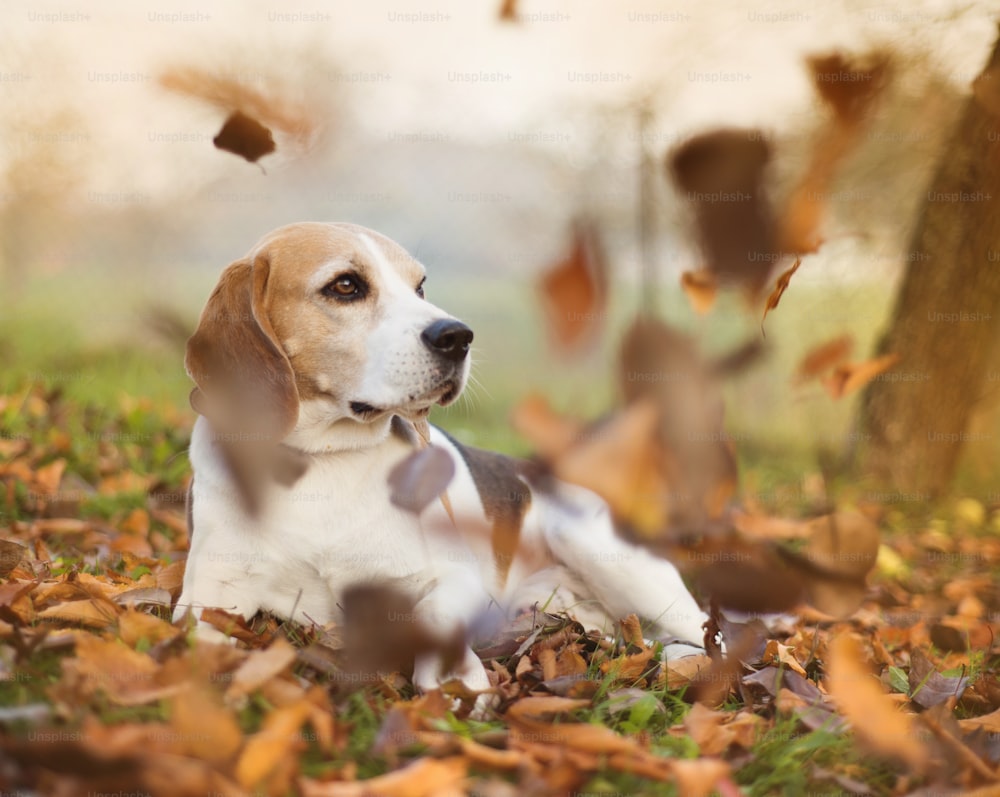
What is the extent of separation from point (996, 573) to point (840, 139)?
539cm

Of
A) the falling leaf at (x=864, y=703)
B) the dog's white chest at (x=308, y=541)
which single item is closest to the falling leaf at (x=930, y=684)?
the falling leaf at (x=864, y=703)

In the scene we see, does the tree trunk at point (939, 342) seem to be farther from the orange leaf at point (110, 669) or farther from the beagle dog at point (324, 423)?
the orange leaf at point (110, 669)

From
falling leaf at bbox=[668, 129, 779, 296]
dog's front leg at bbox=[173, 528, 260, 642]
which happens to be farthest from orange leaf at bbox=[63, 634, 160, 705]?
falling leaf at bbox=[668, 129, 779, 296]

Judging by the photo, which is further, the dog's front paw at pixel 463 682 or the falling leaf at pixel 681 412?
the dog's front paw at pixel 463 682

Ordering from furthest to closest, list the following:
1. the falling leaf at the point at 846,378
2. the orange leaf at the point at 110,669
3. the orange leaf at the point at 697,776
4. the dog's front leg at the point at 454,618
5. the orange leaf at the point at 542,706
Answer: the dog's front leg at the point at 454,618, the orange leaf at the point at 542,706, the orange leaf at the point at 110,669, the orange leaf at the point at 697,776, the falling leaf at the point at 846,378

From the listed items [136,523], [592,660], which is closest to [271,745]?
[592,660]

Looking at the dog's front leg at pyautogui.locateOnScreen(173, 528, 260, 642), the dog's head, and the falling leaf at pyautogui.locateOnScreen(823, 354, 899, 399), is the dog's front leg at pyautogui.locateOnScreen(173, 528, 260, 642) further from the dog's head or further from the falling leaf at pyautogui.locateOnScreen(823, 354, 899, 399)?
the falling leaf at pyautogui.locateOnScreen(823, 354, 899, 399)

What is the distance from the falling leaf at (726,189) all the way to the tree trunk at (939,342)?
19.0ft

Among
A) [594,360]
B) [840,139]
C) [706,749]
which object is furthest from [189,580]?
[840,139]

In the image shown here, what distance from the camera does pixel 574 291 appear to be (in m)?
0.74

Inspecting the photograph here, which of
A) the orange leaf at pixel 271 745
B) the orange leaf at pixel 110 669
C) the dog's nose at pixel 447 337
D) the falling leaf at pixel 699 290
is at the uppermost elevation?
the falling leaf at pixel 699 290

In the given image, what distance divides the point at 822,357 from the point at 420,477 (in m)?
0.52

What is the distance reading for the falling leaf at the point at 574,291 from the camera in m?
0.74

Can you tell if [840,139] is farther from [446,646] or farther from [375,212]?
[375,212]
